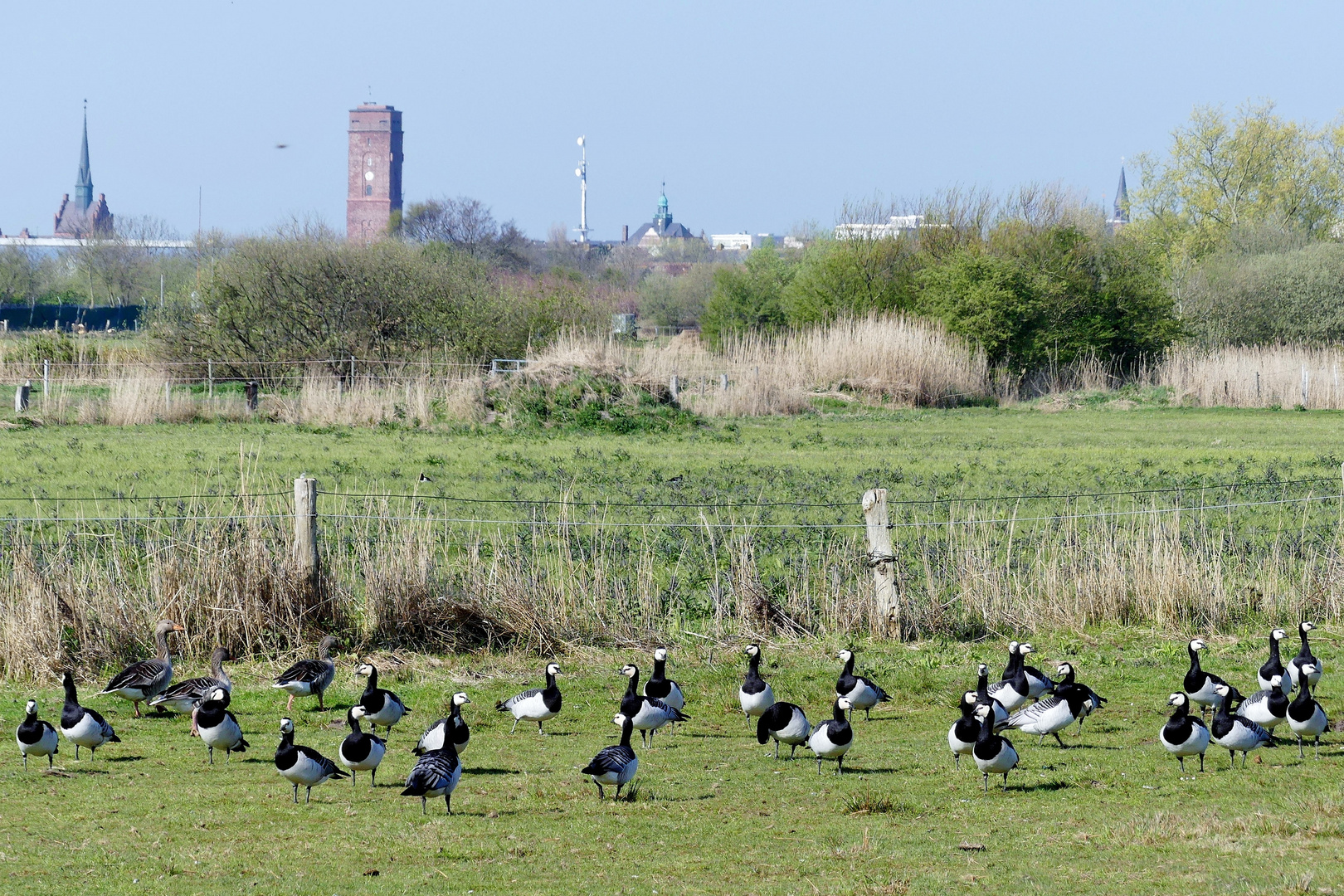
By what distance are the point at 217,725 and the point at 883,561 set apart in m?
6.85

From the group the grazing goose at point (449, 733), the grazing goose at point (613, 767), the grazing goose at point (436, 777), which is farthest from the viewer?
the grazing goose at point (449, 733)

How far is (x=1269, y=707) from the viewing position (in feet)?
30.3

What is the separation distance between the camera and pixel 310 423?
35.0 meters

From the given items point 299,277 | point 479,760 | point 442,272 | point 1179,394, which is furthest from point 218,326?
point 479,760

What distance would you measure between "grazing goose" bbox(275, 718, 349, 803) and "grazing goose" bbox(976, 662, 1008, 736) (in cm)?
439

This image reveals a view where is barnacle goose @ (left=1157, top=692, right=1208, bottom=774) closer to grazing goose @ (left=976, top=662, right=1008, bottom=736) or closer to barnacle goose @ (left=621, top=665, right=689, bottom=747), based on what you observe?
→ grazing goose @ (left=976, top=662, right=1008, bottom=736)

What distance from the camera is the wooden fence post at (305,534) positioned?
12.6 metres

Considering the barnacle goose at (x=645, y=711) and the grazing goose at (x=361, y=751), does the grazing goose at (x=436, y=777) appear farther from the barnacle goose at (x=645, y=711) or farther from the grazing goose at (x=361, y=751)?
the barnacle goose at (x=645, y=711)

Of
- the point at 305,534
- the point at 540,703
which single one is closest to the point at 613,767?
the point at 540,703

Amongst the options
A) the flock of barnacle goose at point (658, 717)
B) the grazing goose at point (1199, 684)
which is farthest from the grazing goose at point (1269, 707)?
the grazing goose at point (1199, 684)

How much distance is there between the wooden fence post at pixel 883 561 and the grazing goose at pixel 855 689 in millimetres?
2808

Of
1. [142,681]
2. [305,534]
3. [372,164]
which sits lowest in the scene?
[142,681]

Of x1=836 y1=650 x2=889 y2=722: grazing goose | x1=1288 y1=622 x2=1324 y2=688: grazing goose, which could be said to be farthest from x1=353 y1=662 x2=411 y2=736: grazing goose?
x1=1288 y1=622 x2=1324 y2=688: grazing goose

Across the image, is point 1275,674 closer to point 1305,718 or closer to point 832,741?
point 1305,718
